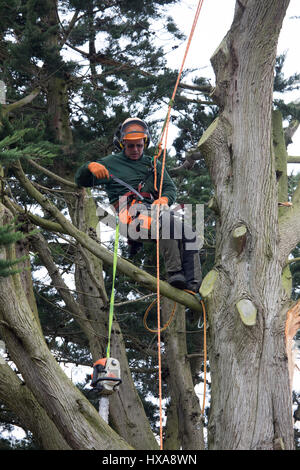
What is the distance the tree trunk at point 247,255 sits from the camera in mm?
3723

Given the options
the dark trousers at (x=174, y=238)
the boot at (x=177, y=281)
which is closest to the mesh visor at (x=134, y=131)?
the dark trousers at (x=174, y=238)

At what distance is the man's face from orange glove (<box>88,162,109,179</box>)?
1.30 ft

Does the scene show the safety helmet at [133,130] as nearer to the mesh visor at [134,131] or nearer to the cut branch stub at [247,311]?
the mesh visor at [134,131]

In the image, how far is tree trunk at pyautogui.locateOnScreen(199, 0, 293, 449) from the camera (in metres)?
3.72

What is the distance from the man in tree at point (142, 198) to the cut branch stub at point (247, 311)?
83 cm

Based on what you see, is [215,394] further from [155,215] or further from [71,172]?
[71,172]

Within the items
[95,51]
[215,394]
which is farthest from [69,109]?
[215,394]

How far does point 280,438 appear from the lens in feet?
11.9

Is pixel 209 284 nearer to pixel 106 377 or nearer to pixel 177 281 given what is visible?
pixel 177 281

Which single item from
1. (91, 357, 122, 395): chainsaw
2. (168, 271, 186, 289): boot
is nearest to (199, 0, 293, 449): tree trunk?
(168, 271, 186, 289): boot

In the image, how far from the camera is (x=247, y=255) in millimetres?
4211

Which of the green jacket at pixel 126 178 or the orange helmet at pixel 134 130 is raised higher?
the orange helmet at pixel 134 130

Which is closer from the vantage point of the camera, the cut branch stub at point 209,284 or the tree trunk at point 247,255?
the tree trunk at point 247,255
